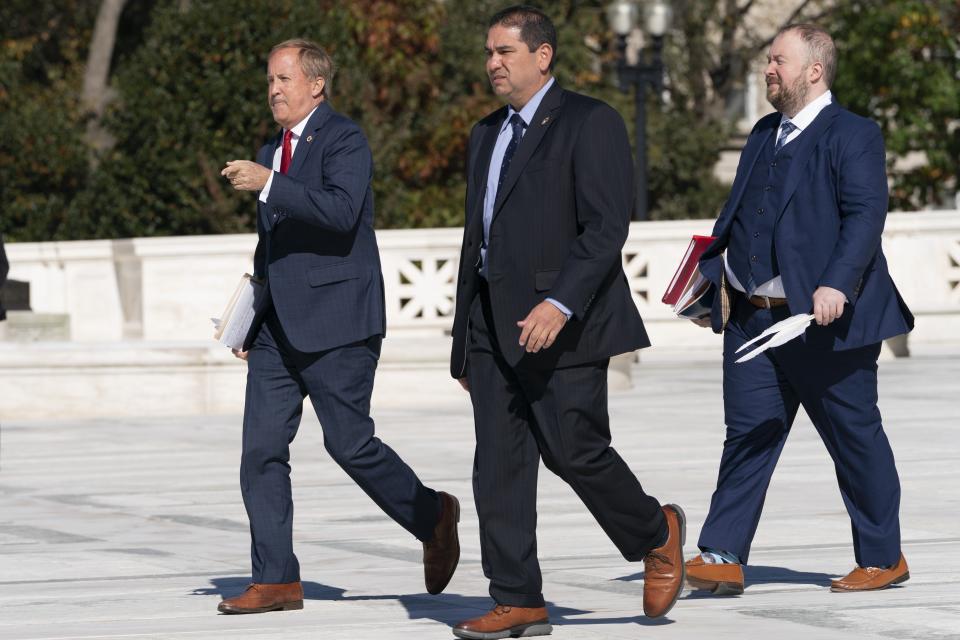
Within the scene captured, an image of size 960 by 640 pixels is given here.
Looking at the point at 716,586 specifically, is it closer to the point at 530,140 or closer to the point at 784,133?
the point at 784,133

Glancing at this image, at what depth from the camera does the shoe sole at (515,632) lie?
6.27m

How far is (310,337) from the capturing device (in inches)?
273

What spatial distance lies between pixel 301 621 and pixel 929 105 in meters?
21.5

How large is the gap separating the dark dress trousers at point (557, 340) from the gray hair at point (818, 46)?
1.04 meters

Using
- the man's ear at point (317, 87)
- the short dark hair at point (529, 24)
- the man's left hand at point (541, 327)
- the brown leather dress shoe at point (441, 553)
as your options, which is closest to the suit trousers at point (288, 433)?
the brown leather dress shoe at point (441, 553)

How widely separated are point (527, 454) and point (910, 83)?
21.8 meters

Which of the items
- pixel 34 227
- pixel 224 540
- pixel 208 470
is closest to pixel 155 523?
pixel 224 540

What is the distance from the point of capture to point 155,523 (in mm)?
9625

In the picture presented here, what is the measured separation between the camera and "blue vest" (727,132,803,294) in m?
7.11

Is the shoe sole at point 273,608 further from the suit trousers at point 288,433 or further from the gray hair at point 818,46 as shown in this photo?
the gray hair at point 818,46

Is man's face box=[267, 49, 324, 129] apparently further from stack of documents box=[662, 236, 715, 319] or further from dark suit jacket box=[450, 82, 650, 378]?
stack of documents box=[662, 236, 715, 319]

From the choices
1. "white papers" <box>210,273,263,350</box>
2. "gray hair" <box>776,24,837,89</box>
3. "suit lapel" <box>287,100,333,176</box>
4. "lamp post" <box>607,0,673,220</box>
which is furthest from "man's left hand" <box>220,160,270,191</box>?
"lamp post" <box>607,0,673,220</box>

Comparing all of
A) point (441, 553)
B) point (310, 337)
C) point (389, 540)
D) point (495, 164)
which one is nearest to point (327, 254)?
point (310, 337)

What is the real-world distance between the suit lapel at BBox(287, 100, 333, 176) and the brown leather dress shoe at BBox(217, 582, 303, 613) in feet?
4.48
